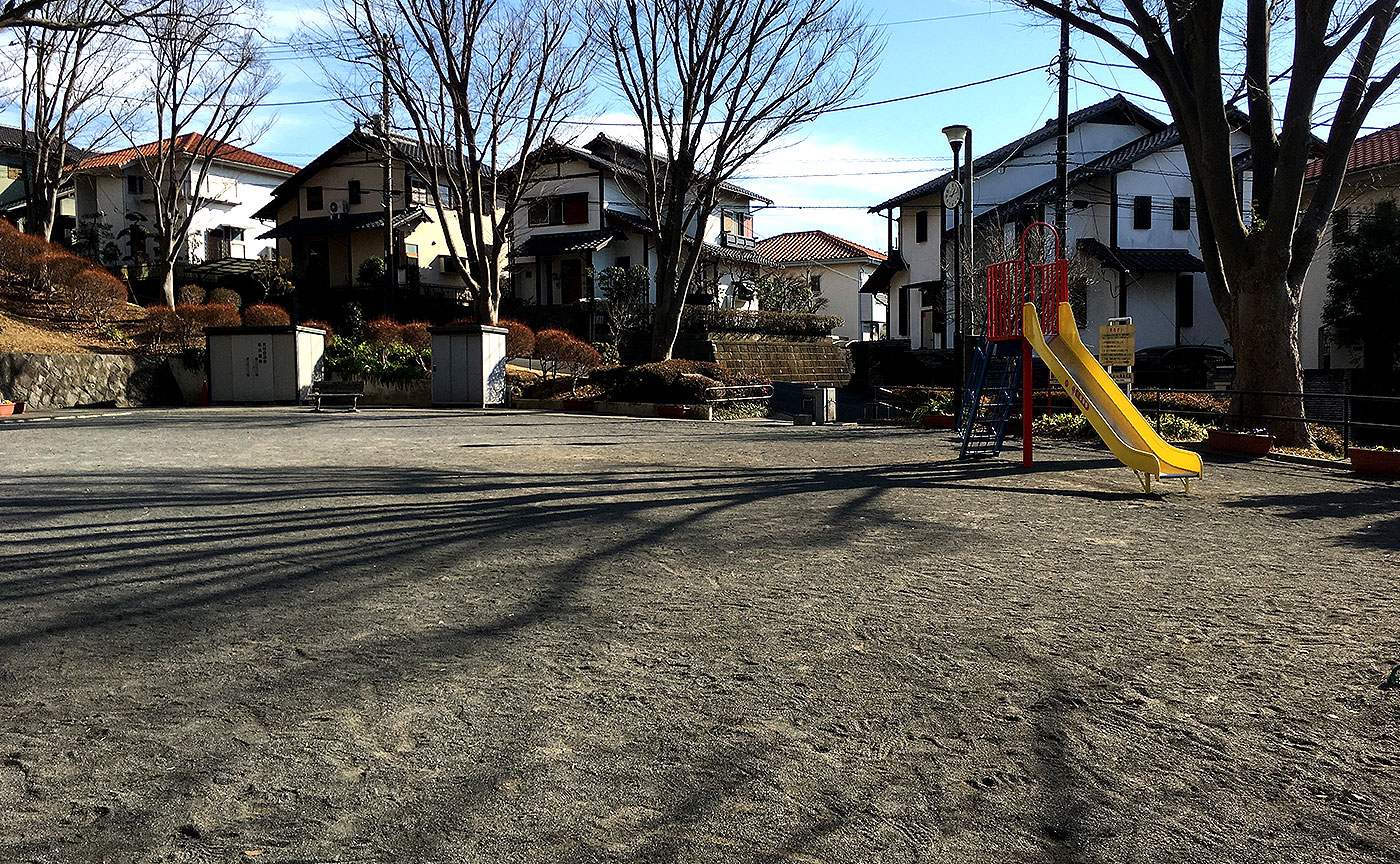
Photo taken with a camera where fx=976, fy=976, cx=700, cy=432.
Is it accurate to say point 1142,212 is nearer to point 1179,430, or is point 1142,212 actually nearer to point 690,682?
point 1179,430

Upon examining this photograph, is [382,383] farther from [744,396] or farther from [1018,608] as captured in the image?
[1018,608]

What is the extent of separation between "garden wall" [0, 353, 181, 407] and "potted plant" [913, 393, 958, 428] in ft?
64.8

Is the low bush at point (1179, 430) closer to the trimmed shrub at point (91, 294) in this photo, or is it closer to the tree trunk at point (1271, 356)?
the tree trunk at point (1271, 356)

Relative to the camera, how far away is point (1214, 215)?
13.8 metres

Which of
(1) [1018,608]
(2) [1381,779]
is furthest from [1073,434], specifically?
(2) [1381,779]

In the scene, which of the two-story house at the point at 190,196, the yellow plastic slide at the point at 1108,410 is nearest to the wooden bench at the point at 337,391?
the yellow plastic slide at the point at 1108,410

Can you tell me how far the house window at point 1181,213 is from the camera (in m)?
36.8

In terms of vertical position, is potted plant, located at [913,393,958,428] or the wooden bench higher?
the wooden bench

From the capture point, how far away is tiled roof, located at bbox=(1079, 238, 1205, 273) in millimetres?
34969

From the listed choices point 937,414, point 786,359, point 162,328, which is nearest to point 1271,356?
point 937,414

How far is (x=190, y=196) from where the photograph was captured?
4650 cm

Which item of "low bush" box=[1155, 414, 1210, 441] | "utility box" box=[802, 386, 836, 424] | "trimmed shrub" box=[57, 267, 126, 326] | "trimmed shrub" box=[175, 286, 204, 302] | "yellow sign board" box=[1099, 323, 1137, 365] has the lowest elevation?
"low bush" box=[1155, 414, 1210, 441]

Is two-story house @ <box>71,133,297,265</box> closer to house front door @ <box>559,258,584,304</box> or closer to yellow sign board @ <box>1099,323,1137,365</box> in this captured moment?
house front door @ <box>559,258,584,304</box>

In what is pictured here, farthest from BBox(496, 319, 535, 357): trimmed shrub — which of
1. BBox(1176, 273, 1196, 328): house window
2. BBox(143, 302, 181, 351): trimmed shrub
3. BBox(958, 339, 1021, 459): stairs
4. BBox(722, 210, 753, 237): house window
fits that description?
BBox(1176, 273, 1196, 328): house window
